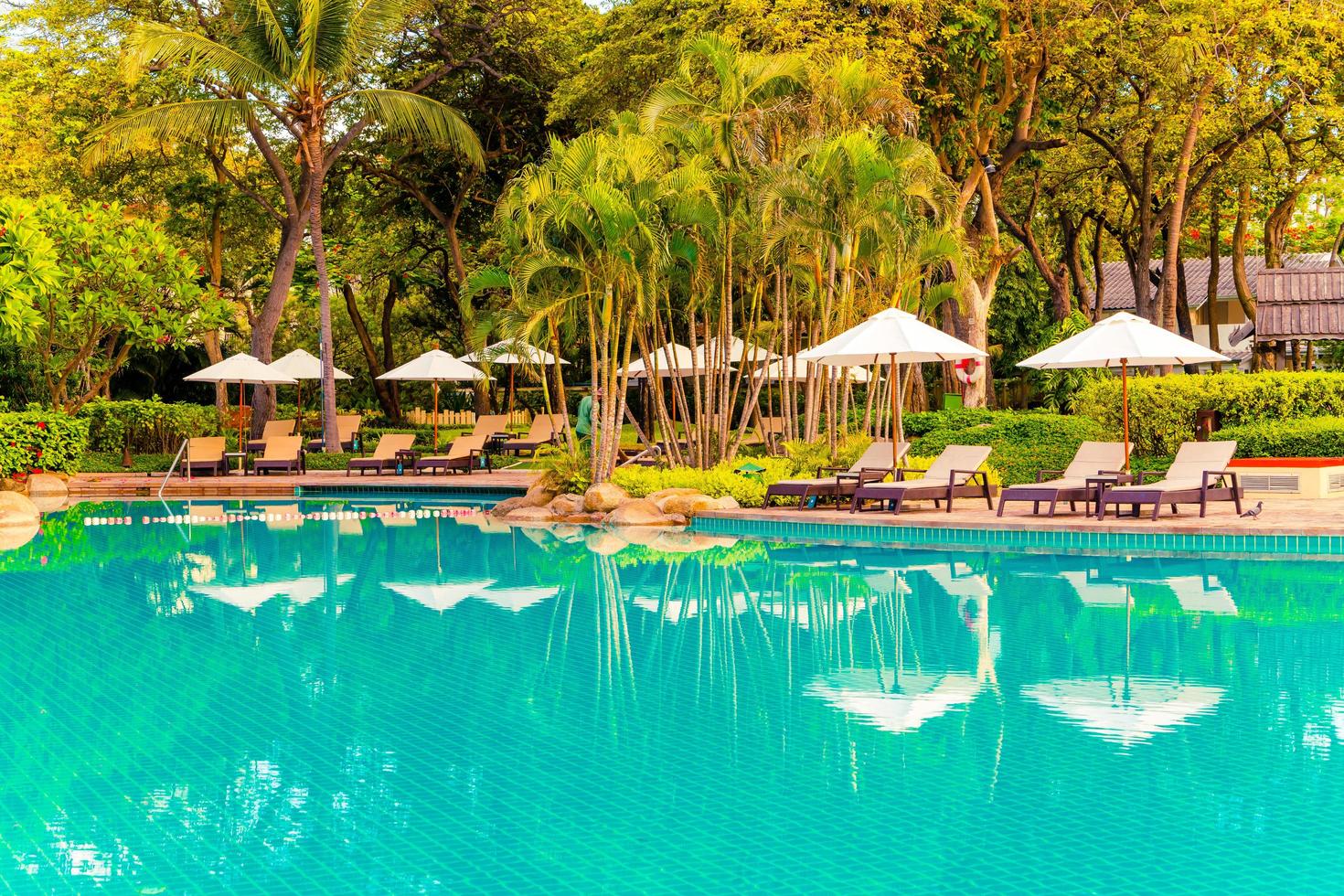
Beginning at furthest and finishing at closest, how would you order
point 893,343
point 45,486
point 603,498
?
point 45,486, point 603,498, point 893,343

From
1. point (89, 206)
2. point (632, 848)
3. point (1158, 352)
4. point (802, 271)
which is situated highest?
point (89, 206)

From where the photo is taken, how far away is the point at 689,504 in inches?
683

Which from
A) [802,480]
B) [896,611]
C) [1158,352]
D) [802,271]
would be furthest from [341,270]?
[896,611]

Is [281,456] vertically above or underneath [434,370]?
underneath

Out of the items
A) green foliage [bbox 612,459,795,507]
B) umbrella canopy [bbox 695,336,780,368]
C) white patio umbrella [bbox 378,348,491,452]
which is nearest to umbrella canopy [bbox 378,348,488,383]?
white patio umbrella [bbox 378,348,491,452]

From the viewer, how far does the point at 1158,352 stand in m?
16.0

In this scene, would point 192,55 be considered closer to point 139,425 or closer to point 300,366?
point 139,425

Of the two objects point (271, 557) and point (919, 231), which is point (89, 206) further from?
point (919, 231)

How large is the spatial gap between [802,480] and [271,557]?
20.4ft

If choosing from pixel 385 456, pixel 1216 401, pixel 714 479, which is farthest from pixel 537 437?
pixel 1216 401

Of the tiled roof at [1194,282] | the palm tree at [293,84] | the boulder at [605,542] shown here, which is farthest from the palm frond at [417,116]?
the tiled roof at [1194,282]

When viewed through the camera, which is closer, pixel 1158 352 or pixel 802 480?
pixel 1158 352

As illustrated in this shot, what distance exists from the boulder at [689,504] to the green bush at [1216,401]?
6133mm

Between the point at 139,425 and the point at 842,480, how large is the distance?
15957mm
